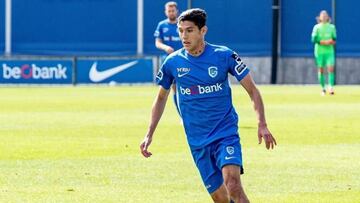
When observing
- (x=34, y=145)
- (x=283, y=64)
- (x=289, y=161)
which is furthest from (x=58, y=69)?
(x=289, y=161)

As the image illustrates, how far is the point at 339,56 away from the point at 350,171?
110 ft

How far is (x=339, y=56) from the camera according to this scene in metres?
47.8

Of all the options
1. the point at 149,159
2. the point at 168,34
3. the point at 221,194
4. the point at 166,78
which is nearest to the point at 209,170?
the point at 221,194

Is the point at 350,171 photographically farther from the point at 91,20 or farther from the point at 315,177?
the point at 91,20

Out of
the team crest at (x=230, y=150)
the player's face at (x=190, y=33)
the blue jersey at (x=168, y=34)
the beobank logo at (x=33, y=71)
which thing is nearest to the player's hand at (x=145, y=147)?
the team crest at (x=230, y=150)

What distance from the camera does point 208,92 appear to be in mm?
9883

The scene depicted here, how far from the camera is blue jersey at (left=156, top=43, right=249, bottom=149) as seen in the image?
977 centimetres

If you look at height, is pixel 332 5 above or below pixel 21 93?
above

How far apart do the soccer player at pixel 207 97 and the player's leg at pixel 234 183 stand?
109mm

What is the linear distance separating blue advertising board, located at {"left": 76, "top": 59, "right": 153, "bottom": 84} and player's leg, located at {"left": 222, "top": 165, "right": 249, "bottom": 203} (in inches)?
1378

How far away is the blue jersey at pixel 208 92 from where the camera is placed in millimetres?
9766

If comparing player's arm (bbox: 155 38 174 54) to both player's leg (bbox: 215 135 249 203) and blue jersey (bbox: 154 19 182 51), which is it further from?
player's leg (bbox: 215 135 249 203)

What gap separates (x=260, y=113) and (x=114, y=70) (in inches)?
1396

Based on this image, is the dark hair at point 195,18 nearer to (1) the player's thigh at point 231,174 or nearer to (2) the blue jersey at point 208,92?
(2) the blue jersey at point 208,92
